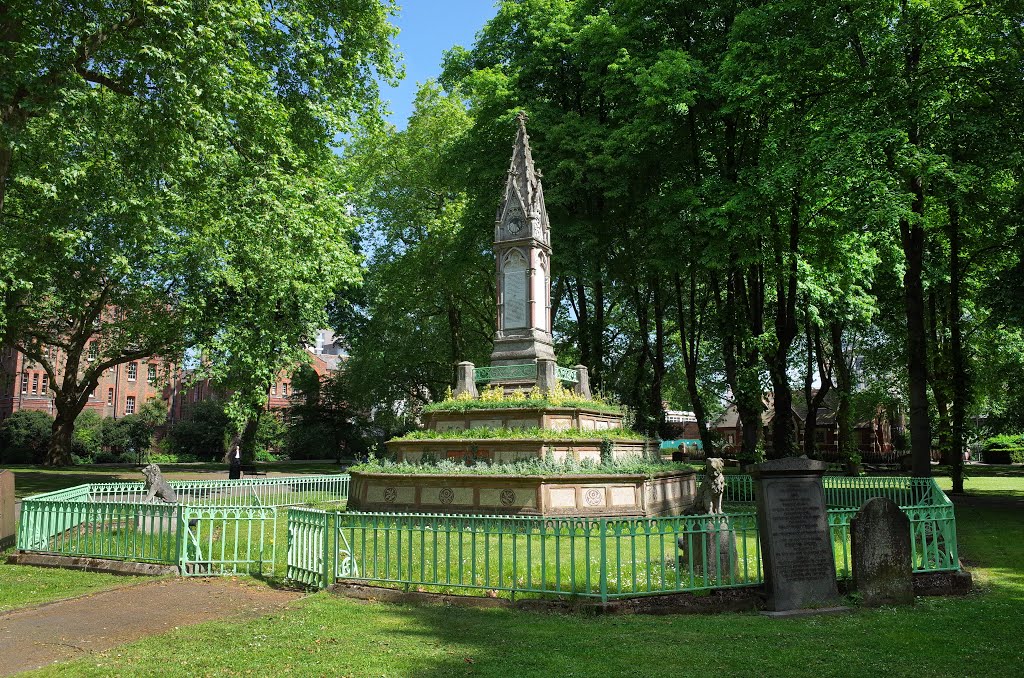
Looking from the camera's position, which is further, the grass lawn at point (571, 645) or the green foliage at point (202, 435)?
the green foliage at point (202, 435)

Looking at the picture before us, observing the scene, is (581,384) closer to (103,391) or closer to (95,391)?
(103,391)

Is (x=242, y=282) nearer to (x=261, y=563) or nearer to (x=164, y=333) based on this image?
(x=164, y=333)

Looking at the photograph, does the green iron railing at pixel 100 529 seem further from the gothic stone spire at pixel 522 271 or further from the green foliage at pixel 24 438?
the green foliage at pixel 24 438

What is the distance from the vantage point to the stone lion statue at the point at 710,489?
10633mm

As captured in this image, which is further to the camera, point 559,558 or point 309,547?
point 309,547

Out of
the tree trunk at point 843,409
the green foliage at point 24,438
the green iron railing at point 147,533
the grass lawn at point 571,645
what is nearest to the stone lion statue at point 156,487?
the green iron railing at point 147,533

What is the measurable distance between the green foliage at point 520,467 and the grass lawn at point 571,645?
19.7ft

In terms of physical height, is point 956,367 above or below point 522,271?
below

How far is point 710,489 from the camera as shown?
10719mm

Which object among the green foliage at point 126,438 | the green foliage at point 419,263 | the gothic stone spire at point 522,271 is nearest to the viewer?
the gothic stone spire at point 522,271

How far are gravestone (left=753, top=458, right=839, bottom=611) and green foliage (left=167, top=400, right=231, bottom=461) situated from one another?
53.7m

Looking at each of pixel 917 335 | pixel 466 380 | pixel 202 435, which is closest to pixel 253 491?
pixel 466 380

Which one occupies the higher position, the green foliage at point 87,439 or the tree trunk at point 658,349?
the tree trunk at point 658,349

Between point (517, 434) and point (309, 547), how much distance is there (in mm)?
6803
